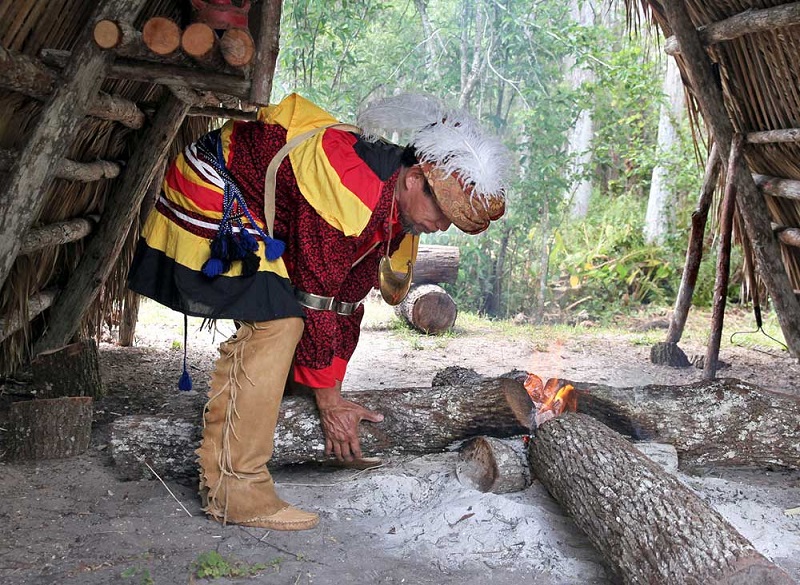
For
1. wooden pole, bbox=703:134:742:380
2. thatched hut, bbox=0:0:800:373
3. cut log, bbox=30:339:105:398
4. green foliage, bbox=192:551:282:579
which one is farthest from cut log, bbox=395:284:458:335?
green foliage, bbox=192:551:282:579

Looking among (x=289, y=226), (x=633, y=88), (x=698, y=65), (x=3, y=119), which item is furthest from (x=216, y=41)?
(x=633, y=88)

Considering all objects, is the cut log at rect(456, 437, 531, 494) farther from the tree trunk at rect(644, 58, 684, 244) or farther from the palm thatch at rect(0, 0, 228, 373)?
the tree trunk at rect(644, 58, 684, 244)

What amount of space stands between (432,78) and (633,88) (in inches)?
98.6

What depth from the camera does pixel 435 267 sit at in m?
8.18

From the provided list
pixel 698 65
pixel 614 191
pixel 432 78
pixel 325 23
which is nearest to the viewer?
pixel 698 65

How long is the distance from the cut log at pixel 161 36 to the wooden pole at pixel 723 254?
146 inches

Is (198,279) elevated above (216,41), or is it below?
below

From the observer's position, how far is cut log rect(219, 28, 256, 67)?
2799mm

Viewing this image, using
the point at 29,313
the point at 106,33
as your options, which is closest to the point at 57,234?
the point at 29,313

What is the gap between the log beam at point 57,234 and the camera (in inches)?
139

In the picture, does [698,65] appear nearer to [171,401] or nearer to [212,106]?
[212,106]

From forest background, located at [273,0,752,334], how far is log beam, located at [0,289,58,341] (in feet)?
16.6

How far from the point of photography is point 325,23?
869cm

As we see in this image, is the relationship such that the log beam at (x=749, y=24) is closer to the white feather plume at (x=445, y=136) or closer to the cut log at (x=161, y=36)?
the white feather plume at (x=445, y=136)
